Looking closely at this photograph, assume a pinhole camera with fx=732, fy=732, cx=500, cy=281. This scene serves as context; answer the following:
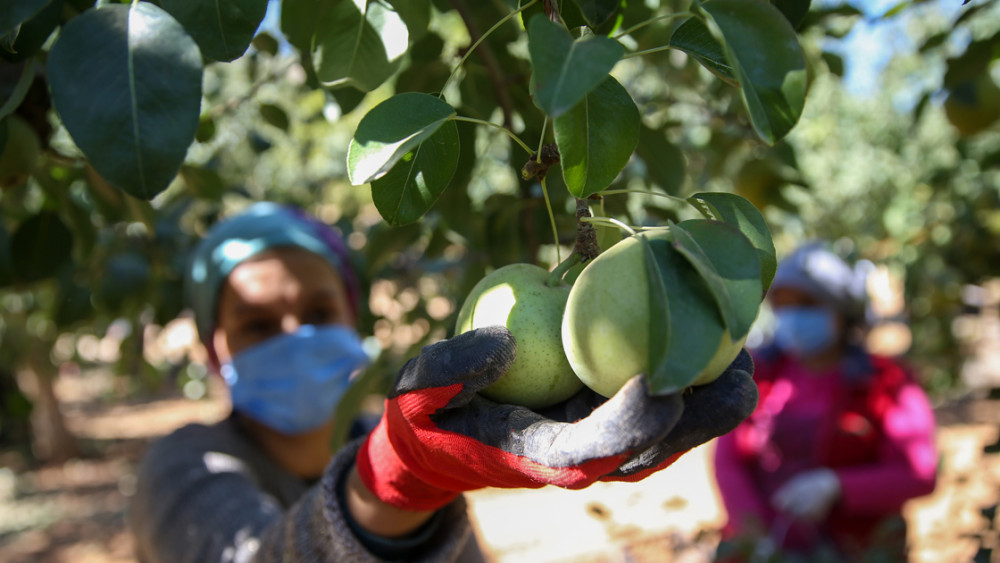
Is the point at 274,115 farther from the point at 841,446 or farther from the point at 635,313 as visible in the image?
the point at 841,446

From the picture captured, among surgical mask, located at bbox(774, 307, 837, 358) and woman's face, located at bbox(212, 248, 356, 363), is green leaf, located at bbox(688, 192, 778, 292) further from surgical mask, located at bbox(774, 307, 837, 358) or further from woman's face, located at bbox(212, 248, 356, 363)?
surgical mask, located at bbox(774, 307, 837, 358)

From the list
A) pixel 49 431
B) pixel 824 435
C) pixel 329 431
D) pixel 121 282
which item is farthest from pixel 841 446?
pixel 49 431

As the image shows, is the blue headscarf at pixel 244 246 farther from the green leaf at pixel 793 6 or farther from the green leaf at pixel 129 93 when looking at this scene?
the green leaf at pixel 793 6

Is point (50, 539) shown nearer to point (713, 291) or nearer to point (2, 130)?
point (2, 130)

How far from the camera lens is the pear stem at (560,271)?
2.81 ft

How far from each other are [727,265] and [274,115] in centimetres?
171

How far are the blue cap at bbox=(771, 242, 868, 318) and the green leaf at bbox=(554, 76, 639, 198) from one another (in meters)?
2.85

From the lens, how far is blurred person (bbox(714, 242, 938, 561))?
2938 mm

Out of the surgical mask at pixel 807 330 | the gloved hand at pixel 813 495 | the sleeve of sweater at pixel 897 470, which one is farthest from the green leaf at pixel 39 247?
the surgical mask at pixel 807 330

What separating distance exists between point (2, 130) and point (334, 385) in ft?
4.68

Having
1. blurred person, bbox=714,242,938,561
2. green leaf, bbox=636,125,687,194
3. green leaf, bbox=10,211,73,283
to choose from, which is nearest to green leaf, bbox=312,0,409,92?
green leaf, bbox=636,125,687,194

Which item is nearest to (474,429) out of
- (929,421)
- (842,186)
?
(929,421)

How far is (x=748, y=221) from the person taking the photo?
788 mm

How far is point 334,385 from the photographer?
2.16m
